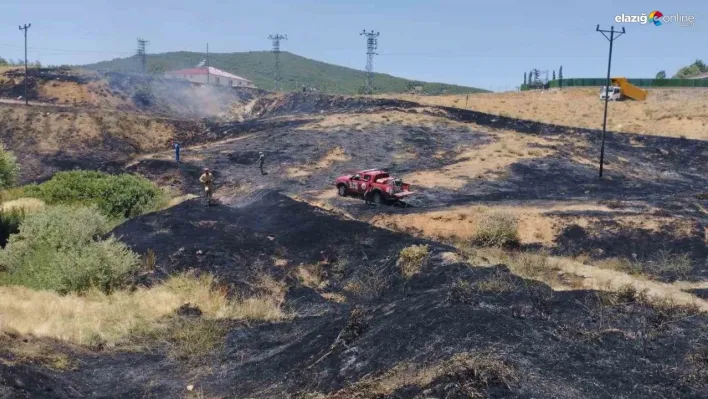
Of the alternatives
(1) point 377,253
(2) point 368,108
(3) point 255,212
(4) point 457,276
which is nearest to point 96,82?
(2) point 368,108

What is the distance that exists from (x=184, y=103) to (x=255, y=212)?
184 feet

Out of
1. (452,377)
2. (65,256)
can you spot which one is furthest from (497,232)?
(452,377)

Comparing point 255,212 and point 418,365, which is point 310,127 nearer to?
point 255,212

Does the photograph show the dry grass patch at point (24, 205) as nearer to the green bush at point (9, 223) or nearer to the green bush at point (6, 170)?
the green bush at point (9, 223)

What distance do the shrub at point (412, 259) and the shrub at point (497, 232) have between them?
5600 mm

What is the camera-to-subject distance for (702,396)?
283 inches

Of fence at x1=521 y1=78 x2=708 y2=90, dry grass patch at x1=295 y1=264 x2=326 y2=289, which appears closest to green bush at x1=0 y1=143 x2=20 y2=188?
dry grass patch at x1=295 y1=264 x2=326 y2=289

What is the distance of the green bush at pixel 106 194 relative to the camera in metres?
27.3

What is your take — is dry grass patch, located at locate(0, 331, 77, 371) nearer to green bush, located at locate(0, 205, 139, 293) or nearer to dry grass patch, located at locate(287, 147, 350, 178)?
green bush, located at locate(0, 205, 139, 293)

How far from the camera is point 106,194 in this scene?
2769cm

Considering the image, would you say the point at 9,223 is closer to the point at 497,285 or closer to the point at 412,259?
the point at 412,259

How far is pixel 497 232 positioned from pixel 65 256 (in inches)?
601

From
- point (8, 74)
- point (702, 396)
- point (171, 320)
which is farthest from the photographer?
point (8, 74)

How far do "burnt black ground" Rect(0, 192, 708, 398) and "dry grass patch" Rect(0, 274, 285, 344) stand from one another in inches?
29.0
